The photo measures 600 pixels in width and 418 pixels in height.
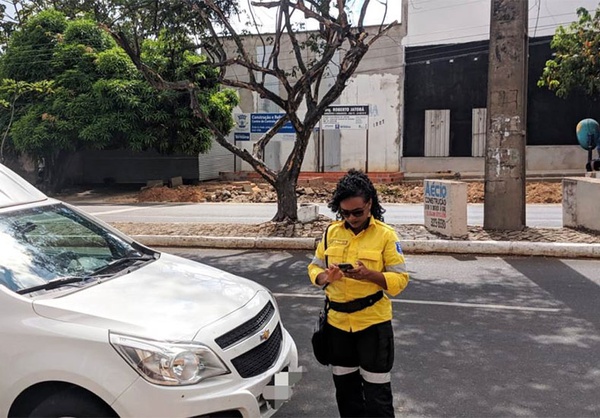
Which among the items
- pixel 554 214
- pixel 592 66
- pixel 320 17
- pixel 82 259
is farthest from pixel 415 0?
pixel 82 259

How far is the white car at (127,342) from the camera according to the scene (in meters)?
2.52

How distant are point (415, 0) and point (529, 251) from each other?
21578 mm

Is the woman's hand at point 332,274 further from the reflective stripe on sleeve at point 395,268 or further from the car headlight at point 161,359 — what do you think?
the car headlight at point 161,359

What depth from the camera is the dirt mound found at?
63.1ft

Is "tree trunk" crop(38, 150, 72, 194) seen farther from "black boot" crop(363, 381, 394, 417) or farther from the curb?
"black boot" crop(363, 381, 394, 417)

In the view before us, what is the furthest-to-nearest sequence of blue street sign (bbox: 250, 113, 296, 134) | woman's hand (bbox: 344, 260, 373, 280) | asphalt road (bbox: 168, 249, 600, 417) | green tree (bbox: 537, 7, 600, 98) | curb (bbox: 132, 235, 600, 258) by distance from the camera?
blue street sign (bbox: 250, 113, 296, 134)
green tree (bbox: 537, 7, 600, 98)
curb (bbox: 132, 235, 600, 258)
asphalt road (bbox: 168, 249, 600, 417)
woman's hand (bbox: 344, 260, 373, 280)

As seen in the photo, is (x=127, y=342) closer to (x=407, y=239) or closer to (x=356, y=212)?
(x=356, y=212)

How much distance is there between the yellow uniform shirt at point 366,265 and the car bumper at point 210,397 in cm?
49

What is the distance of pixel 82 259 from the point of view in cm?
355

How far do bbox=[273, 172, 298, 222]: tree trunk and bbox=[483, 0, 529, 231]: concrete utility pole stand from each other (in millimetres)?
3793

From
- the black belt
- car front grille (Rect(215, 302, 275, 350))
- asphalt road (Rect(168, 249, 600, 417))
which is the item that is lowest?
asphalt road (Rect(168, 249, 600, 417))

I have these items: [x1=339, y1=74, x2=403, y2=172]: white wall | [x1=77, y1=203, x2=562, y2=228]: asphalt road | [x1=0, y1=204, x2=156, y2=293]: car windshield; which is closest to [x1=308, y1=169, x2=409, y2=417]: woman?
[x1=0, y1=204, x2=156, y2=293]: car windshield

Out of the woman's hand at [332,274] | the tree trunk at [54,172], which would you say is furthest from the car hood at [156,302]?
the tree trunk at [54,172]

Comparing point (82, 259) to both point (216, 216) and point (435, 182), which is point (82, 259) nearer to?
point (435, 182)
